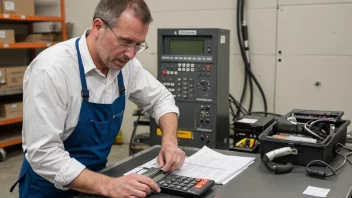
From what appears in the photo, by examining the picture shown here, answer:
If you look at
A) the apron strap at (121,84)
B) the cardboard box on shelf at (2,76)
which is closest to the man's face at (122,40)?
the apron strap at (121,84)

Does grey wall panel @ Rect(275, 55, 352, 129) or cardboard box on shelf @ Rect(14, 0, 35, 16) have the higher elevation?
cardboard box on shelf @ Rect(14, 0, 35, 16)

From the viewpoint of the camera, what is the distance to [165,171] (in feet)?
4.05

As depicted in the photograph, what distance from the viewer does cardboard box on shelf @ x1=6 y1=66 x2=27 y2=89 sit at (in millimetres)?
3408

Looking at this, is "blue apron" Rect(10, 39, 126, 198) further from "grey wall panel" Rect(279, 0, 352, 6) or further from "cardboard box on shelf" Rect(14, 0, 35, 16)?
"cardboard box on shelf" Rect(14, 0, 35, 16)

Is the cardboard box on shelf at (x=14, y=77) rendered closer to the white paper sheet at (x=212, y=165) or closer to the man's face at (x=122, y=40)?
the man's face at (x=122, y=40)

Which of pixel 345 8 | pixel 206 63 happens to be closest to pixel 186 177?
pixel 206 63

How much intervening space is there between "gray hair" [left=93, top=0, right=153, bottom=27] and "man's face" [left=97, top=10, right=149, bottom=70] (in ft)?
0.05

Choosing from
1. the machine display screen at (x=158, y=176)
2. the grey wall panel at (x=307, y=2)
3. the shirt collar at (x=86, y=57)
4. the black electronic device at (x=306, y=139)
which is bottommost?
the machine display screen at (x=158, y=176)

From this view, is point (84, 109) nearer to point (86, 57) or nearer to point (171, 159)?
point (86, 57)

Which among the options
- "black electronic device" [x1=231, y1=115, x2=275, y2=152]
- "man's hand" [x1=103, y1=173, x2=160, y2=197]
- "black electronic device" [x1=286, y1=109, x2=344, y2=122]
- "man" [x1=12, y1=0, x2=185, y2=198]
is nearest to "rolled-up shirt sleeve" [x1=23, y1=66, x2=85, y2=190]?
"man" [x1=12, y1=0, x2=185, y2=198]

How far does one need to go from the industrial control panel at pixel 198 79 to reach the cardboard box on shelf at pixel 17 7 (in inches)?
72.7

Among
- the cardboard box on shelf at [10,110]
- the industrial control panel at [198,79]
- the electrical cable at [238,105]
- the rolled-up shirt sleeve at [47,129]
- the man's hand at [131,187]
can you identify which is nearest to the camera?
the man's hand at [131,187]

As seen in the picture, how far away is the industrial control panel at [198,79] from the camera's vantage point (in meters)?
2.10

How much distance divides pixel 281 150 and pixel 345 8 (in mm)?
1668
